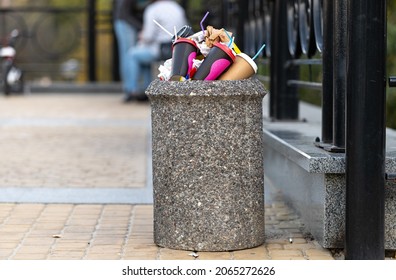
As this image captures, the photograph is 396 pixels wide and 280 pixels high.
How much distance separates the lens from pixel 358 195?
16.7ft

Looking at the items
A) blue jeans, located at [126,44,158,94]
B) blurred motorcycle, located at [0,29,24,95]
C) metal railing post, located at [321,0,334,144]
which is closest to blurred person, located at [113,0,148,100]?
blue jeans, located at [126,44,158,94]

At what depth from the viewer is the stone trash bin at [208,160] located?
535cm

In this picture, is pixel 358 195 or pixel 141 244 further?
pixel 141 244

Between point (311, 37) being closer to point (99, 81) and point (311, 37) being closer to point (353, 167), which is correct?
point (353, 167)

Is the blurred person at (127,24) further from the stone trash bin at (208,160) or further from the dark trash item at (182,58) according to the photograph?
the stone trash bin at (208,160)

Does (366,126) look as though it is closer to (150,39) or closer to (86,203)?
(86,203)

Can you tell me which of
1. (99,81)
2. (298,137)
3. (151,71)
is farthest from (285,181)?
(99,81)

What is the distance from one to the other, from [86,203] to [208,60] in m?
2.07

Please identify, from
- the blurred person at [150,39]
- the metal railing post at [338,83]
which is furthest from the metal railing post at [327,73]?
the blurred person at [150,39]

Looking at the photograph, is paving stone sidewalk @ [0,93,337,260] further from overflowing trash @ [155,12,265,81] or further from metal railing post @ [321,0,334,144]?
overflowing trash @ [155,12,265,81]

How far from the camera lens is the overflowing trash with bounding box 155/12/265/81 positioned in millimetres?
5543

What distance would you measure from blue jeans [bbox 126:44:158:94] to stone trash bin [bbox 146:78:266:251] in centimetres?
1134

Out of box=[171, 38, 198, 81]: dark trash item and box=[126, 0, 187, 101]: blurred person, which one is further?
box=[126, 0, 187, 101]: blurred person
